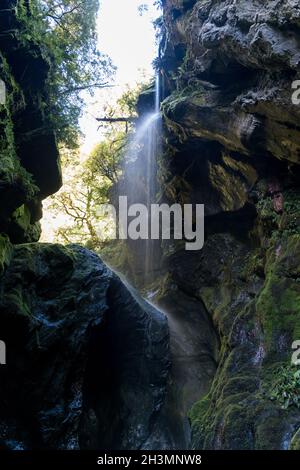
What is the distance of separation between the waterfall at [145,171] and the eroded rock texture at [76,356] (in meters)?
6.97

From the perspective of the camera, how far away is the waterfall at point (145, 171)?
1976 centimetres

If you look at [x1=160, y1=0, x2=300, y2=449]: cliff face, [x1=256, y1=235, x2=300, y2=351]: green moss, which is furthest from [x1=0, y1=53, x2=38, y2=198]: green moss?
[x1=256, y1=235, x2=300, y2=351]: green moss

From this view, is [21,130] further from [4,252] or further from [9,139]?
[4,252]

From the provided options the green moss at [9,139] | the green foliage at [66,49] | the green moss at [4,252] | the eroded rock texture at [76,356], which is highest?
the green foliage at [66,49]

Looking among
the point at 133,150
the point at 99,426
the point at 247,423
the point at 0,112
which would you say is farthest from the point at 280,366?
the point at 133,150

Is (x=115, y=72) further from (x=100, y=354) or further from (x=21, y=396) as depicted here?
(x=21, y=396)

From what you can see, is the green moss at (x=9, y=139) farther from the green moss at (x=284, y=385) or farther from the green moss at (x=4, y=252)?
the green moss at (x=284, y=385)

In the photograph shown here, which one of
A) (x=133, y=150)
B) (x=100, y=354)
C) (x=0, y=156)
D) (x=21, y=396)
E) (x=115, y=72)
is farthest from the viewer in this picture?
(x=133, y=150)

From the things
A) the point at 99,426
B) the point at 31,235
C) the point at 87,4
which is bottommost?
the point at 99,426

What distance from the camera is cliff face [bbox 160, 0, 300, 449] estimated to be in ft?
27.2

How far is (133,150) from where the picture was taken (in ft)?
72.4

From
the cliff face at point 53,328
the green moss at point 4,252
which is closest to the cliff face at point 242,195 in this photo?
the cliff face at point 53,328

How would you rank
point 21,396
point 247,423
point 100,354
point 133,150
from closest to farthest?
point 247,423
point 21,396
point 100,354
point 133,150

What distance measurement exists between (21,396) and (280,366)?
681 cm
